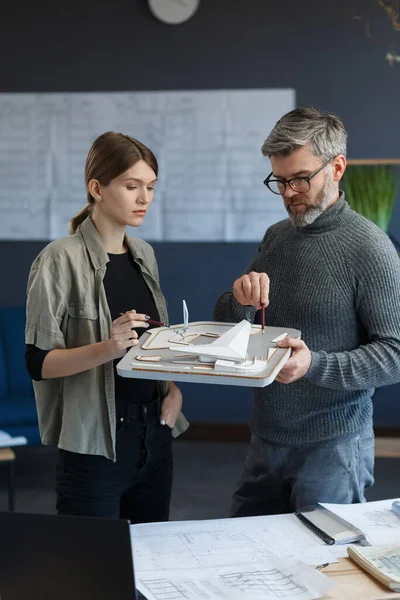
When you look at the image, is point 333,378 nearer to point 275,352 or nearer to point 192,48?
point 275,352

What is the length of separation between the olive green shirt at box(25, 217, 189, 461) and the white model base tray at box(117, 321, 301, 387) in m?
0.20

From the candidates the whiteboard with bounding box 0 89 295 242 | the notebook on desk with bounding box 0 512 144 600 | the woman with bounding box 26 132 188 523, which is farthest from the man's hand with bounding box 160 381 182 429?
the whiteboard with bounding box 0 89 295 242

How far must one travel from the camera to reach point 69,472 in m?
1.98

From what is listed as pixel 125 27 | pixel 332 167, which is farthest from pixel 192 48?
pixel 332 167

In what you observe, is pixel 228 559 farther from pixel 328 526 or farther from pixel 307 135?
pixel 307 135

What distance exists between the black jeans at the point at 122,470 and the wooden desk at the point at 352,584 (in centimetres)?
59

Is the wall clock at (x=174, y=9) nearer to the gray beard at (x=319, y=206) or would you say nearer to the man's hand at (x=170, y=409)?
the gray beard at (x=319, y=206)

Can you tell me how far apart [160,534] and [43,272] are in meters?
0.66

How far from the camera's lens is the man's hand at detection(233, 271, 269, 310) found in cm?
184

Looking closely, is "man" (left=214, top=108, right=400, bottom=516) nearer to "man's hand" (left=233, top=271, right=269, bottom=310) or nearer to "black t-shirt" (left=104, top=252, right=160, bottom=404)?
"man's hand" (left=233, top=271, right=269, bottom=310)

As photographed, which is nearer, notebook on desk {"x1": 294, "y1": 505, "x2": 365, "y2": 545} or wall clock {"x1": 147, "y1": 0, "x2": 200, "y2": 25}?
notebook on desk {"x1": 294, "y1": 505, "x2": 365, "y2": 545}

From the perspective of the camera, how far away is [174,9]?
4.88 m

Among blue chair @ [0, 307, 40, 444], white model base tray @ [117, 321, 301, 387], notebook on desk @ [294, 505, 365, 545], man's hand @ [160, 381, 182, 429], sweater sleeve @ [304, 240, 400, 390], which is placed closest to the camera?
white model base tray @ [117, 321, 301, 387]

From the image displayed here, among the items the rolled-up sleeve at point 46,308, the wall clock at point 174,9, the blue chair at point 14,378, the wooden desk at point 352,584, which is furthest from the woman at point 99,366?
the wall clock at point 174,9
